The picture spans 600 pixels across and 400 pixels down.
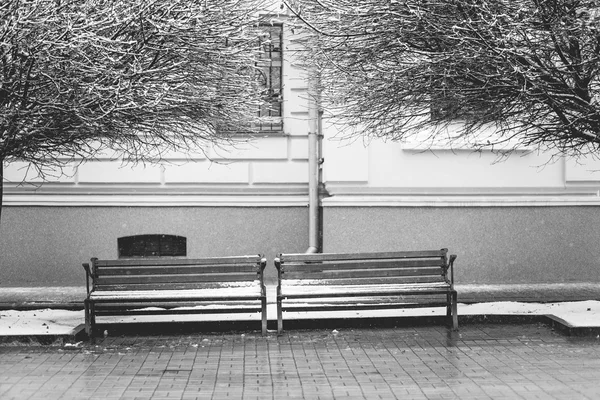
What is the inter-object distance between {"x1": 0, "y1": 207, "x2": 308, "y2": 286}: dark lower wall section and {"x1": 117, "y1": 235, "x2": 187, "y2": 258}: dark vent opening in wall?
261 mm

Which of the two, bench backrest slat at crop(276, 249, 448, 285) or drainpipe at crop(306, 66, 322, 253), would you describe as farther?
drainpipe at crop(306, 66, 322, 253)

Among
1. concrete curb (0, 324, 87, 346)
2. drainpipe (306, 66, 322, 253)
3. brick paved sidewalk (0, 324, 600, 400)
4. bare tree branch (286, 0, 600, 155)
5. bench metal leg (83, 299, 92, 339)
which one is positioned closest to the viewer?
brick paved sidewalk (0, 324, 600, 400)

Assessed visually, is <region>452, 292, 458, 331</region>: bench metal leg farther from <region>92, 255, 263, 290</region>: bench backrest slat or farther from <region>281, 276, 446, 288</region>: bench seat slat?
<region>92, 255, 263, 290</region>: bench backrest slat

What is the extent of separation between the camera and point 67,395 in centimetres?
691

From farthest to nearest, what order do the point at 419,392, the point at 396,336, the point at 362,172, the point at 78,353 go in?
the point at 362,172
the point at 396,336
the point at 78,353
the point at 419,392

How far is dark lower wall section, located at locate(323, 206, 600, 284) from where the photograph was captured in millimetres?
14180

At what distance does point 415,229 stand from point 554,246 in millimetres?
2273

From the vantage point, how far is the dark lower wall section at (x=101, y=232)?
1477cm

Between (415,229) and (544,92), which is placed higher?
(544,92)

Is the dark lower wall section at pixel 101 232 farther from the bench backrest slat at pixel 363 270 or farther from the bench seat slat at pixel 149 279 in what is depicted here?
the bench seat slat at pixel 149 279

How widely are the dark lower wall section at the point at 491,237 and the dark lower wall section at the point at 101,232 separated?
3.89 ft

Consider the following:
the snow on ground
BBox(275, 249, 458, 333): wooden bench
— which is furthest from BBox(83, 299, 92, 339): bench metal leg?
BBox(275, 249, 458, 333): wooden bench

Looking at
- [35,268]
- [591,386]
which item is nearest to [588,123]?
[591,386]

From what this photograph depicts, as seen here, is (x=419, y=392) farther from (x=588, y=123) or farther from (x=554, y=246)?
(x=554, y=246)
